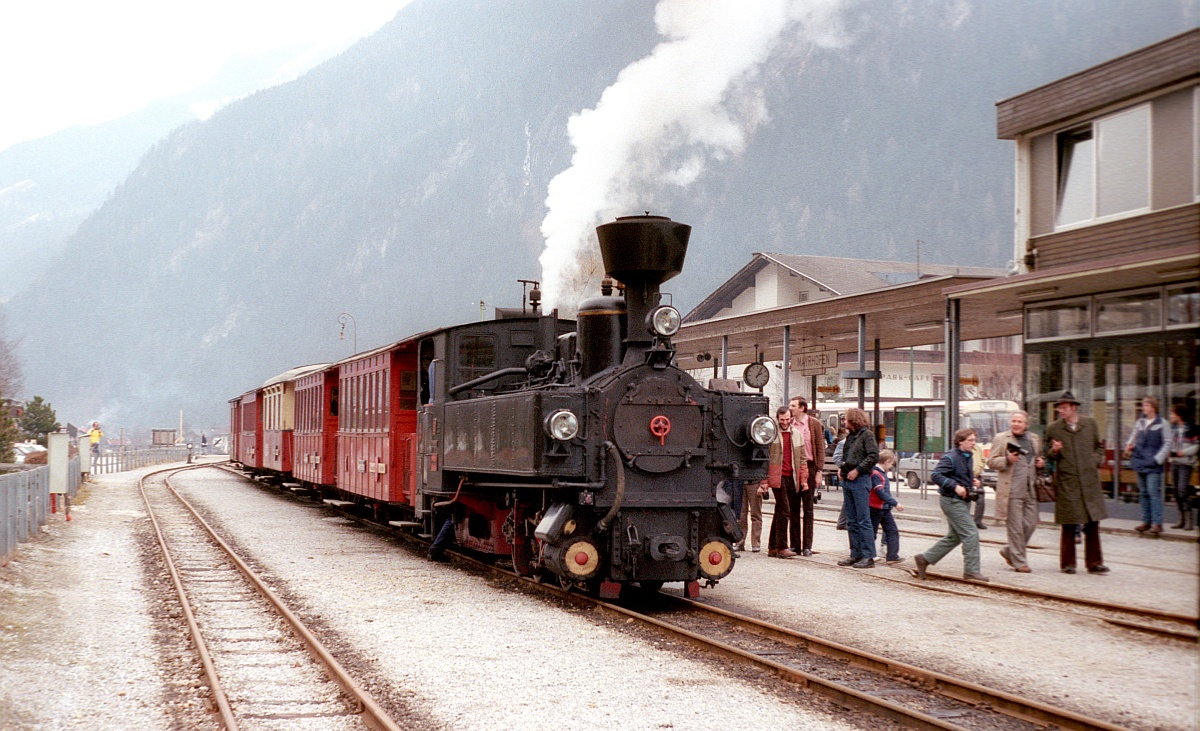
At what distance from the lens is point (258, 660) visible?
709cm

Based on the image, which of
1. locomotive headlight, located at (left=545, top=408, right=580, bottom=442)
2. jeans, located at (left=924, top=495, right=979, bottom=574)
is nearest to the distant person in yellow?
locomotive headlight, located at (left=545, top=408, right=580, bottom=442)

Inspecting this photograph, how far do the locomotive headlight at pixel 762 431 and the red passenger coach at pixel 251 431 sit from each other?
72.5 feet

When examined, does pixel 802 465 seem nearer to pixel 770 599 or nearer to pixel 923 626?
pixel 770 599

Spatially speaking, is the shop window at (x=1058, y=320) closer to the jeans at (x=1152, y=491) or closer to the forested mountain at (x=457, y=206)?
the jeans at (x=1152, y=491)

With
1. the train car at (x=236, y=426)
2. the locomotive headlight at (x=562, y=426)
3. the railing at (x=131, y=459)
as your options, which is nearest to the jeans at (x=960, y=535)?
the locomotive headlight at (x=562, y=426)

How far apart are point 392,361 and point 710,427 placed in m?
5.78

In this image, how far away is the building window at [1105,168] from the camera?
39.6ft

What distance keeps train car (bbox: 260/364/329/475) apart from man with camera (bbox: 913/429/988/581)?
1517cm

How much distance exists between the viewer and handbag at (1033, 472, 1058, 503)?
10.3m

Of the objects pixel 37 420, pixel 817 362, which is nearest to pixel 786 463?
pixel 817 362

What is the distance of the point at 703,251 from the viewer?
119062 mm

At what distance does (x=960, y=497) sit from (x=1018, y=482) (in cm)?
88

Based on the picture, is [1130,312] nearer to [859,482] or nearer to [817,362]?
[859,482]

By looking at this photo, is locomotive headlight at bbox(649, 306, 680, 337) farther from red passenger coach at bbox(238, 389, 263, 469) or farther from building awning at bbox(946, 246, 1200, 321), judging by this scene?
red passenger coach at bbox(238, 389, 263, 469)
